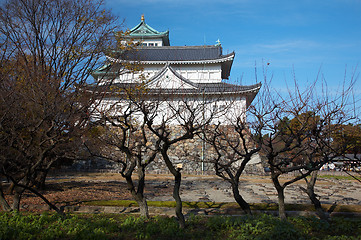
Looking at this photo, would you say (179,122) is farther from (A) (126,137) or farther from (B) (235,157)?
(B) (235,157)

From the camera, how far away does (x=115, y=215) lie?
24.7ft

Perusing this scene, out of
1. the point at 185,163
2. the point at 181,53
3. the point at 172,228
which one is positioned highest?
the point at 181,53

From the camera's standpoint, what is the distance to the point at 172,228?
228 inches

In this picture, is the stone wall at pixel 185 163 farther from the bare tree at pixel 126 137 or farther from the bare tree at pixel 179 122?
the bare tree at pixel 179 122

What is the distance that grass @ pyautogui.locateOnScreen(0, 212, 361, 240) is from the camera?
17.9 ft

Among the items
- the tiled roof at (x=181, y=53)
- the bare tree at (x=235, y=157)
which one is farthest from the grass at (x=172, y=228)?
the tiled roof at (x=181, y=53)

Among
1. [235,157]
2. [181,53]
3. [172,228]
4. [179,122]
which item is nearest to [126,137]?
[179,122]

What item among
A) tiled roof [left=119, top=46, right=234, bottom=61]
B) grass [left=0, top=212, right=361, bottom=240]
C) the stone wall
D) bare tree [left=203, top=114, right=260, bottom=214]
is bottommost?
the stone wall

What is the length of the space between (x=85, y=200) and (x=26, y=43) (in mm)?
6484

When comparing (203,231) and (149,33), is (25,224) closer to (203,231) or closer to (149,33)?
(203,231)

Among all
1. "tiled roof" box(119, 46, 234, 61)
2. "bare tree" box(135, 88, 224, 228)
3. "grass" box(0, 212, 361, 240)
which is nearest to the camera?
"grass" box(0, 212, 361, 240)

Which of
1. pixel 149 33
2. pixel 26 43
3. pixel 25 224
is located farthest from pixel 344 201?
pixel 149 33

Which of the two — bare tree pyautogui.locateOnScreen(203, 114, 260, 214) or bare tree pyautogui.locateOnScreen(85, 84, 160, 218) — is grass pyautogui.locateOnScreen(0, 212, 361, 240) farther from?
bare tree pyautogui.locateOnScreen(85, 84, 160, 218)

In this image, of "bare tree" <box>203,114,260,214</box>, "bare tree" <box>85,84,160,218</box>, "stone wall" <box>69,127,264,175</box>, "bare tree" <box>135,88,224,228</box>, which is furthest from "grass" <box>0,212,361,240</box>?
"stone wall" <box>69,127,264,175</box>
